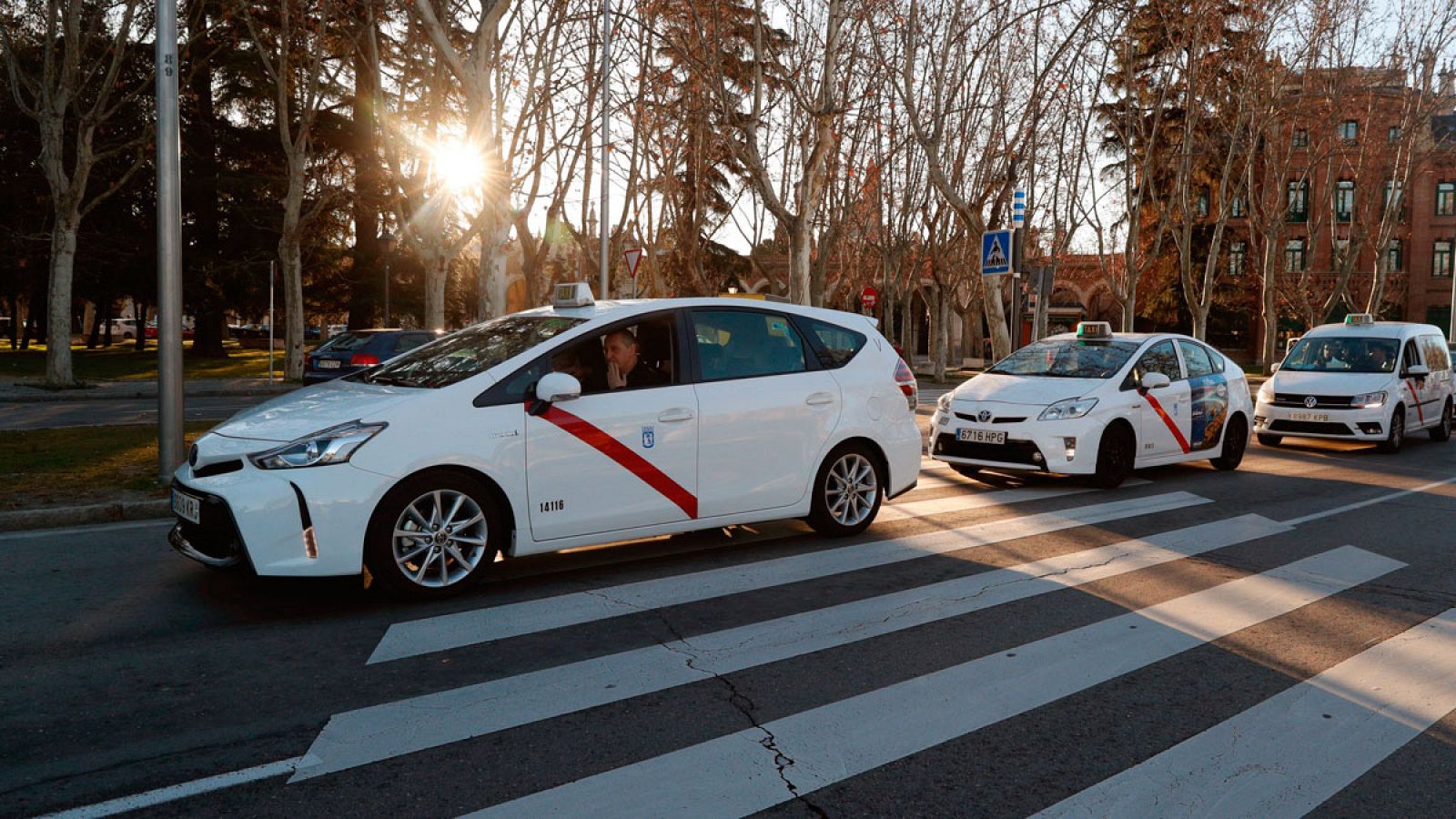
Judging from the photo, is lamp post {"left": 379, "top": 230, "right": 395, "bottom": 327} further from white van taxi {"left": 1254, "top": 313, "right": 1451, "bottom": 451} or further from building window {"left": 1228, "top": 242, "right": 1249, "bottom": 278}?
building window {"left": 1228, "top": 242, "right": 1249, "bottom": 278}

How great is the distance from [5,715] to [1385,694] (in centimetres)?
554

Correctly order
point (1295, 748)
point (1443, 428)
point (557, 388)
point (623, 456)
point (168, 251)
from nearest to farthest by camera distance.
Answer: point (1295, 748), point (557, 388), point (623, 456), point (168, 251), point (1443, 428)

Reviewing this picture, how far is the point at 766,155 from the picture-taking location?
30188 mm

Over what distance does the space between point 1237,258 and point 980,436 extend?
171 ft

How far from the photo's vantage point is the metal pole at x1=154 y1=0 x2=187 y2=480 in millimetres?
9242

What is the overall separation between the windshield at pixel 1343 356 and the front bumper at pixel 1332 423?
3.24ft

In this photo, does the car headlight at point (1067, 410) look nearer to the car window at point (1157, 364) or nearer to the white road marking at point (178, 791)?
the car window at point (1157, 364)

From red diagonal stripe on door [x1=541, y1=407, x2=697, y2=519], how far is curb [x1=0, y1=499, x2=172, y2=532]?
374cm

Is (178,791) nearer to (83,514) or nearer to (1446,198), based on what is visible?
(83,514)

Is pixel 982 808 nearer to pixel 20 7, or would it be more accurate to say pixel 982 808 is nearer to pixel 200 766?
pixel 200 766

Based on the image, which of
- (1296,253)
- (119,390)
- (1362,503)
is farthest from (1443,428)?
(1296,253)

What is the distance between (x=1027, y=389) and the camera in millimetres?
10469

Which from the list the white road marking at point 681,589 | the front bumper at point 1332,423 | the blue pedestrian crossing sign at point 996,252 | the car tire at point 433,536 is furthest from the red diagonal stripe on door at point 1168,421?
the blue pedestrian crossing sign at point 996,252

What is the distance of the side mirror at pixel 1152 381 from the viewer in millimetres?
10648
